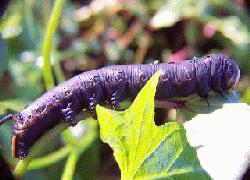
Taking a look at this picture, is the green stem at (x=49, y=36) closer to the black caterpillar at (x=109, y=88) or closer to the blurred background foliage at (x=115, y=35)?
the black caterpillar at (x=109, y=88)

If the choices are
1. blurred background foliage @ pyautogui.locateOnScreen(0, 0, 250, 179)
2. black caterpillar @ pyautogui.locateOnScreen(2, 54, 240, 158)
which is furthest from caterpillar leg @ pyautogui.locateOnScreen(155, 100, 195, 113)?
blurred background foliage @ pyautogui.locateOnScreen(0, 0, 250, 179)

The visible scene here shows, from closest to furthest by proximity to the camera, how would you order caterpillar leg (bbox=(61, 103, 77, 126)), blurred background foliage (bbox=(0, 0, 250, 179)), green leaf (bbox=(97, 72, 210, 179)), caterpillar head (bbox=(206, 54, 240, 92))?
green leaf (bbox=(97, 72, 210, 179))
caterpillar leg (bbox=(61, 103, 77, 126))
caterpillar head (bbox=(206, 54, 240, 92))
blurred background foliage (bbox=(0, 0, 250, 179))

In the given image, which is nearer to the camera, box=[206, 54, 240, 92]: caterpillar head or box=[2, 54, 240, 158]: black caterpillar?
box=[2, 54, 240, 158]: black caterpillar

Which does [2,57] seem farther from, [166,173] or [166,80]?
[166,173]

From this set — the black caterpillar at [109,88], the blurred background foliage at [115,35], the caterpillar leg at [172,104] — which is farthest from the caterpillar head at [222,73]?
the blurred background foliage at [115,35]

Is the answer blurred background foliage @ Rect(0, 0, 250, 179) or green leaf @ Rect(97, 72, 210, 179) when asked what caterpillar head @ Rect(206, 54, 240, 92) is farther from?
blurred background foliage @ Rect(0, 0, 250, 179)

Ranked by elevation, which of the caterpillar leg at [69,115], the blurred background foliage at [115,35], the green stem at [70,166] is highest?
the caterpillar leg at [69,115]

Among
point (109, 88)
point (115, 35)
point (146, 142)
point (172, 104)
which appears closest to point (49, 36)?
point (109, 88)
